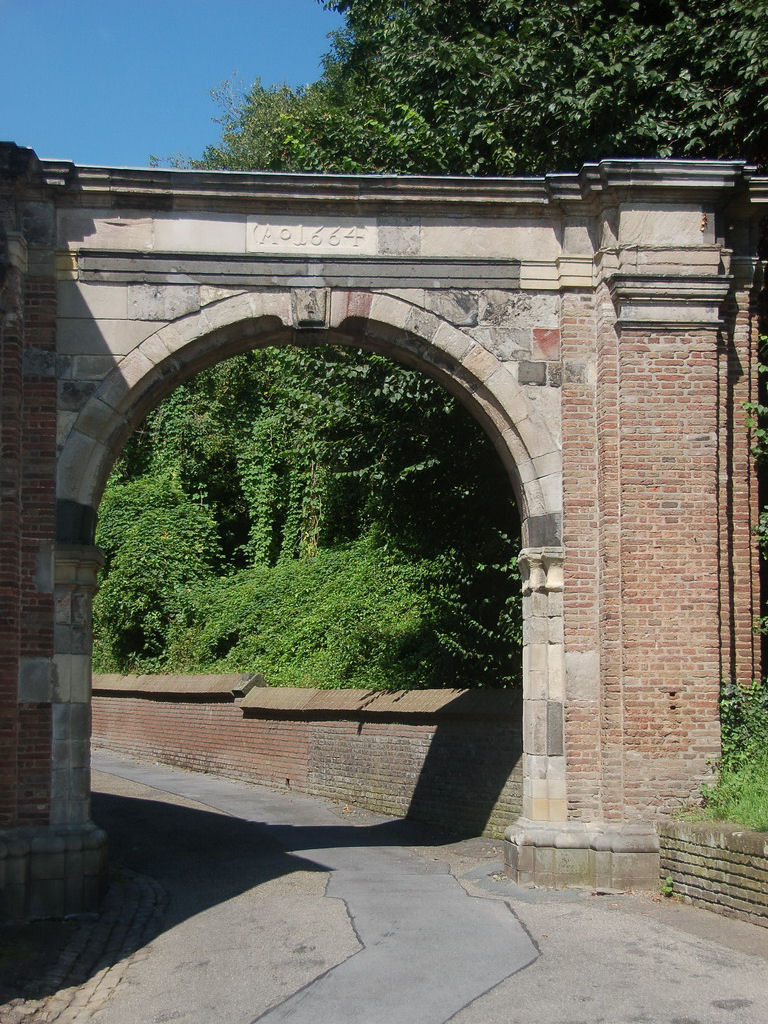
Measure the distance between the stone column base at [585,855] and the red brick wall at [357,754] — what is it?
2.27 metres

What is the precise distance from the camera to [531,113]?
1398cm

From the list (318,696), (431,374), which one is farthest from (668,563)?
(318,696)

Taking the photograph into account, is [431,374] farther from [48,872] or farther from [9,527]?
[48,872]

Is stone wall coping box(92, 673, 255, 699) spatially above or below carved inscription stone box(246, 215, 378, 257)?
below

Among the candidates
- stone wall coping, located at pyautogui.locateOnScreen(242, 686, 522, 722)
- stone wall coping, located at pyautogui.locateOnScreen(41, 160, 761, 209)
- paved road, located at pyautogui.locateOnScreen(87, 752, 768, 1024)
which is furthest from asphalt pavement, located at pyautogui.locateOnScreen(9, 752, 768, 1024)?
stone wall coping, located at pyautogui.locateOnScreen(41, 160, 761, 209)

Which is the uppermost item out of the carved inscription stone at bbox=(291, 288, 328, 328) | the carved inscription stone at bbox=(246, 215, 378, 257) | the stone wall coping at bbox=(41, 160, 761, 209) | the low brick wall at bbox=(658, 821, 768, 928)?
the stone wall coping at bbox=(41, 160, 761, 209)

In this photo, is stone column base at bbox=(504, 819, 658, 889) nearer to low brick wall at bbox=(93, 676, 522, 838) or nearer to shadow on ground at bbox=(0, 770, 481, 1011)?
shadow on ground at bbox=(0, 770, 481, 1011)

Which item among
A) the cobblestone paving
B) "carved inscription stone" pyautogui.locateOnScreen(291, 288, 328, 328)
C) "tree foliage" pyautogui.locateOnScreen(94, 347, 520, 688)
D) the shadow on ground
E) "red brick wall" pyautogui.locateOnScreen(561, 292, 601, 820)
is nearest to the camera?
the cobblestone paving

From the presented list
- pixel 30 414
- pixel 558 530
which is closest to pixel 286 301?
pixel 30 414

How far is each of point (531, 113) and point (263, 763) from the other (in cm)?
1004

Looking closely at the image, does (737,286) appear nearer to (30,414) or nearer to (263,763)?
(30,414)

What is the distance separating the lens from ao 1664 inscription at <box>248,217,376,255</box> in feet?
35.9

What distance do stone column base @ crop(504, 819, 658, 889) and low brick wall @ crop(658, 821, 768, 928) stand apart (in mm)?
162

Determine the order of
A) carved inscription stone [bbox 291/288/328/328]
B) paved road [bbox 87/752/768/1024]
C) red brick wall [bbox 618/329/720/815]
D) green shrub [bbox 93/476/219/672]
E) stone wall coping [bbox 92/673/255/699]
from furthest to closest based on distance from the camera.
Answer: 1. green shrub [bbox 93/476/219/672]
2. stone wall coping [bbox 92/673/255/699]
3. carved inscription stone [bbox 291/288/328/328]
4. red brick wall [bbox 618/329/720/815]
5. paved road [bbox 87/752/768/1024]
